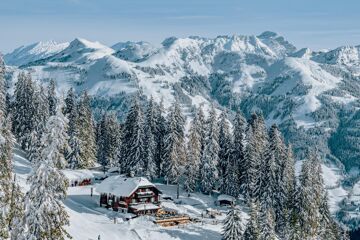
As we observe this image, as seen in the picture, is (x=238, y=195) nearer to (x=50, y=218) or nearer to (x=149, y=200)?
(x=149, y=200)

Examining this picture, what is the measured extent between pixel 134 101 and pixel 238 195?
27344 millimetres

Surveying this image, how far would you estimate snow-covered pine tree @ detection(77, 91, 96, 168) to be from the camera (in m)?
98.1

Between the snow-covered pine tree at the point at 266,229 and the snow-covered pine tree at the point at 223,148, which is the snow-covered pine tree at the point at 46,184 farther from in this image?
the snow-covered pine tree at the point at 223,148

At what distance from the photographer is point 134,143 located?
94000 millimetres

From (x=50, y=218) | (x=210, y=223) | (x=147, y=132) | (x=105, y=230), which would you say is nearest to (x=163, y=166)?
(x=147, y=132)

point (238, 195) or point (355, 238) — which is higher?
point (238, 195)

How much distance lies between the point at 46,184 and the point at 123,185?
189 ft

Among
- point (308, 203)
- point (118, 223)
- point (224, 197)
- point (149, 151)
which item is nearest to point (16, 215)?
point (118, 223)

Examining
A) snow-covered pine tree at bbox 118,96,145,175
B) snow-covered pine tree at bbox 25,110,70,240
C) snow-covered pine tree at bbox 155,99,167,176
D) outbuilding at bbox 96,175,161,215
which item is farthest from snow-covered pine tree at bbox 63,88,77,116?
snow-covered pine tree at bbox 25,110,70,240

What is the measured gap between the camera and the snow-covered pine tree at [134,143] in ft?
307

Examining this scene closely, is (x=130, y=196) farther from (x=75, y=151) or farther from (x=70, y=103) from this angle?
(x=70, y=103)

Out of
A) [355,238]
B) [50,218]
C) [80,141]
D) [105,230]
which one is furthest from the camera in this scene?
[355,238]

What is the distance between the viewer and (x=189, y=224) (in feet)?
241

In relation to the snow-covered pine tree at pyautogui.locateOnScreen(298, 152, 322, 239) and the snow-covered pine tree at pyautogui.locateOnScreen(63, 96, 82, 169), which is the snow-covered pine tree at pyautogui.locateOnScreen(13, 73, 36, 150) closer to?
the snow-covered pine tree at pyautogui.locateOnScreen(63, 96, 82, 169)
